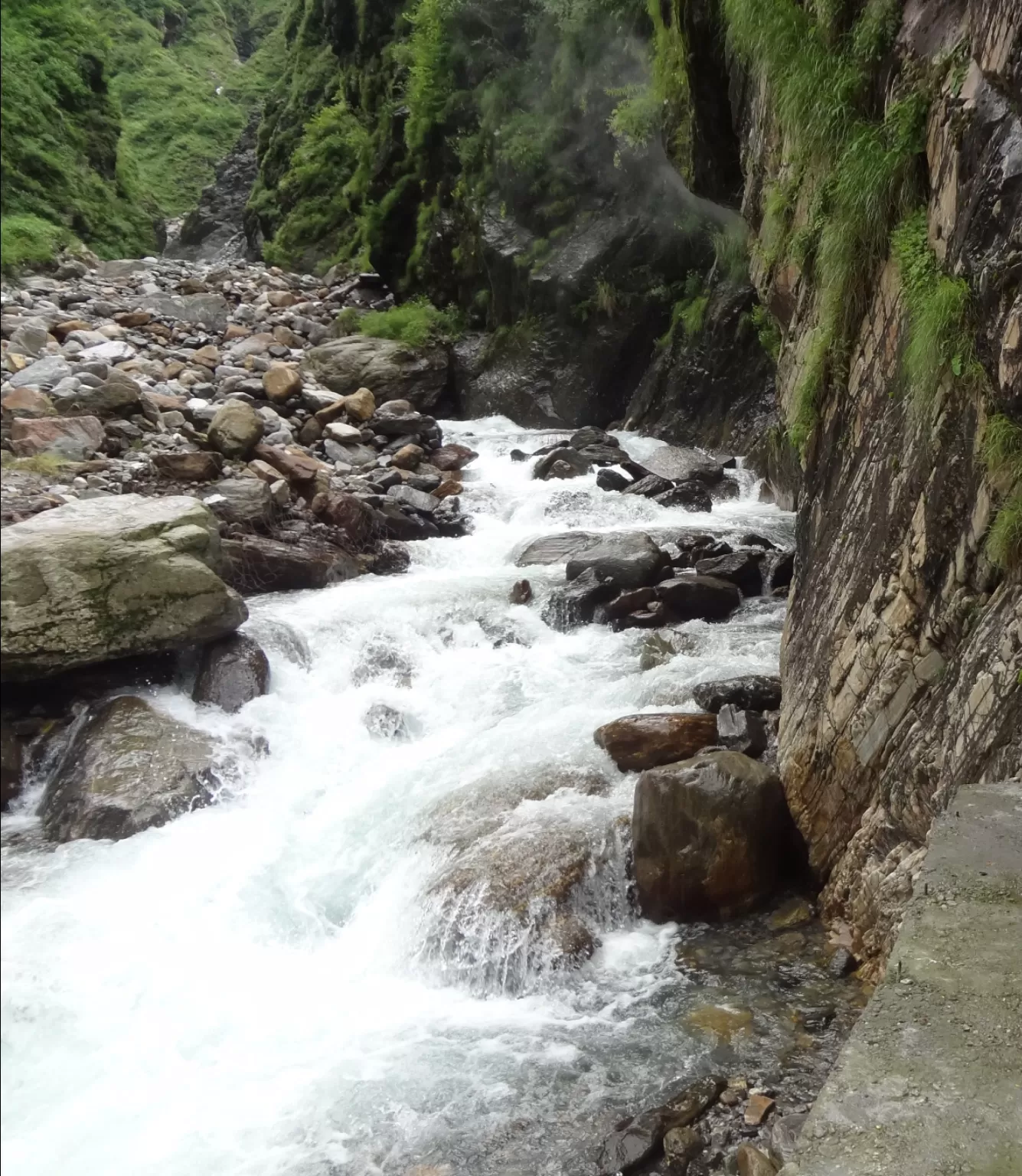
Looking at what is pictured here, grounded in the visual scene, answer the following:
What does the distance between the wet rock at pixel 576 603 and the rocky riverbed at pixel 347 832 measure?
0.04 m

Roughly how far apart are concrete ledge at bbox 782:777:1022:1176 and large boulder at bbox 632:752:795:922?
2440mm

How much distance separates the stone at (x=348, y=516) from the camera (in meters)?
10.1

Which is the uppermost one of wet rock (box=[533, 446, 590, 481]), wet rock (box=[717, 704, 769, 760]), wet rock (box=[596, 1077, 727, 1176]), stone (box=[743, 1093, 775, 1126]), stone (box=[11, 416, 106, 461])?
stone (box=[11, 416, 106, 461])

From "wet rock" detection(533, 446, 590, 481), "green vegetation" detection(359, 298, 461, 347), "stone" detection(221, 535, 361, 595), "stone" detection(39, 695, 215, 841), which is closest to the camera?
"stone" detection(39, 695, 215, 841)

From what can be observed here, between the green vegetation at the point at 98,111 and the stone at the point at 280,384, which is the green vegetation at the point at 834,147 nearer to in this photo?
the green vegetation at the point at 98,111

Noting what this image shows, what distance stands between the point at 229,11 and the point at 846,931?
7057 millimetres

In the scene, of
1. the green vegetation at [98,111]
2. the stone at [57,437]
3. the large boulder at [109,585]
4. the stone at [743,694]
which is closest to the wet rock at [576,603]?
the stone at [743,694]

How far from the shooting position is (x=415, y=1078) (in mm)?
4387

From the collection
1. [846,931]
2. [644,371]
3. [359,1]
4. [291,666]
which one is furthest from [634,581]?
[359,1]

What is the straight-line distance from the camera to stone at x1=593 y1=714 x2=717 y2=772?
651cm

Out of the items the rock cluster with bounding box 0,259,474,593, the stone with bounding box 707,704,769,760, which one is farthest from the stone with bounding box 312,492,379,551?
the stone with bounding box 707,704,769,760

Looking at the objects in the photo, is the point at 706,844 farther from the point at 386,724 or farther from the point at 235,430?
the point at 235,430

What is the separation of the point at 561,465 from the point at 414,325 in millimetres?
6000

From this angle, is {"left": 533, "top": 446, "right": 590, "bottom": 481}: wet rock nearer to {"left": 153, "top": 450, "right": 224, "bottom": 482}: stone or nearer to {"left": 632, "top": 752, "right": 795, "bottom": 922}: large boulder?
{"left": 153, "top": 450, "right": 224, "bottom": 482}: stone
